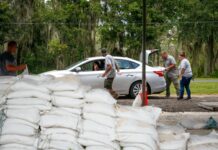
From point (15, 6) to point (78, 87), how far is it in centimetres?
3098

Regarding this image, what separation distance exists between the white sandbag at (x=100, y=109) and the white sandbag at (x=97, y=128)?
0.63 feet

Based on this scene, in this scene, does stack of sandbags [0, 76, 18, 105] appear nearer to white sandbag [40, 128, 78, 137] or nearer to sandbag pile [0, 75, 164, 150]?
sandbag pile [0, 75, 164, 150]

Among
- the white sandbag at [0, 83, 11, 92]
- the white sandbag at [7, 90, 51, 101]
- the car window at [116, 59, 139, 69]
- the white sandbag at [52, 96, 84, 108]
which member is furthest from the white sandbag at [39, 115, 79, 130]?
the car window at [116, 59, 139, 69]

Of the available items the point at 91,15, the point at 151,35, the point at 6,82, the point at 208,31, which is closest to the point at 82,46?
the point at 91,15

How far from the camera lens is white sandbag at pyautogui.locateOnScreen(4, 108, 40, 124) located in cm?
614

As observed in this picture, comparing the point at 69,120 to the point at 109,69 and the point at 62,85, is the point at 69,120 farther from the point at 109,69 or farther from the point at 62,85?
the point at 109,69

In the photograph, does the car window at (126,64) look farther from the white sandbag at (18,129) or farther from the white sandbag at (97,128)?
the white sandbag at (18,129)

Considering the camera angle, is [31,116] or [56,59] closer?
[31,116]

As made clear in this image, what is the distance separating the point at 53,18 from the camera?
39500 mm

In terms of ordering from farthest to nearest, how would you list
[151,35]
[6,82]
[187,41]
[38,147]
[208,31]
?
[187,41]
[208,31]
[151,35]
[6,82]
[38,147]

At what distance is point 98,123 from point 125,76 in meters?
11.9

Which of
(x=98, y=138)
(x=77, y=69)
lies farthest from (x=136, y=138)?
(x=77, y=69)

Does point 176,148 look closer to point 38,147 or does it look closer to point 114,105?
point 114,105

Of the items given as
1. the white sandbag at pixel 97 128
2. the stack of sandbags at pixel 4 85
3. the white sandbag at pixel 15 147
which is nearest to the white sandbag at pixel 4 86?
the stack of sandbags at pixel 4 85
